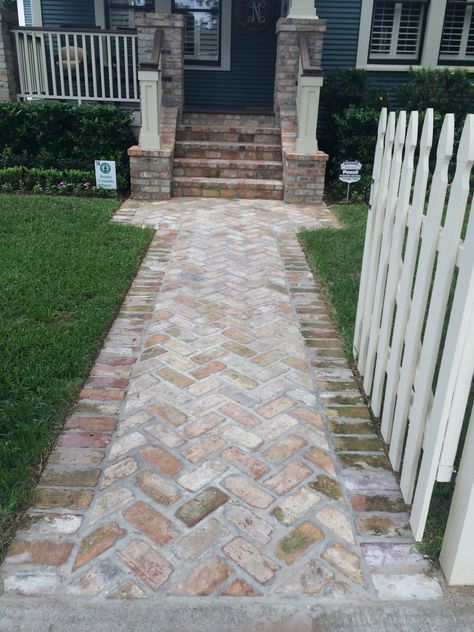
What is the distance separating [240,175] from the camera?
8312 millimetres

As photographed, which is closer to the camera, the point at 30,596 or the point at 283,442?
the point at 30,596

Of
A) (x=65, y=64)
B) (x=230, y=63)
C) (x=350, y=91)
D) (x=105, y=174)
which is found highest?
(x=230, y=63)

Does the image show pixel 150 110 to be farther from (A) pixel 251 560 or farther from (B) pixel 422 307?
(A) pixel 251 560

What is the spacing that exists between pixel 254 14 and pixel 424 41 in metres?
3.19

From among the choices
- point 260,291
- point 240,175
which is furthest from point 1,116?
point 260,291

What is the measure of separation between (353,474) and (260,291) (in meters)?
2.31

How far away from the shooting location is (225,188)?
7.99m

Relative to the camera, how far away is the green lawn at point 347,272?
2.09 metres

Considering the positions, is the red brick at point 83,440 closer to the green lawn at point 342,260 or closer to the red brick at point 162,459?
the red brick at point 162,459

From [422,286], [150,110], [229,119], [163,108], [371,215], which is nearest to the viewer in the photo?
[422,286]

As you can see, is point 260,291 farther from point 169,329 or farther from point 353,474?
point 353,474

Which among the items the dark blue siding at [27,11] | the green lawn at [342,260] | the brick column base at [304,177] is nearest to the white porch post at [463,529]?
the green lawn at [342,260]

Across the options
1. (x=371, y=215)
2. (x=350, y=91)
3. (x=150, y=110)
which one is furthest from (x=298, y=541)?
(x=350, y=91)

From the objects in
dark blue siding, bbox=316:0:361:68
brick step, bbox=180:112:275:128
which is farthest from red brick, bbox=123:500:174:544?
dark blue siding, bbox=316:0:361:68
